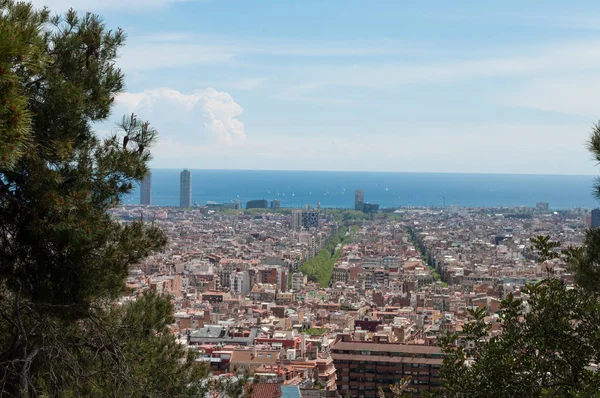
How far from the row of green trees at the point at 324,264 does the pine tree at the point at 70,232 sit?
40387 millimetres

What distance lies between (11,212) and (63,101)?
586 mm

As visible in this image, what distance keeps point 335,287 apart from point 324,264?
10.7 metres

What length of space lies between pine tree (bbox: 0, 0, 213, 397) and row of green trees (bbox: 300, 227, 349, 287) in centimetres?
4039

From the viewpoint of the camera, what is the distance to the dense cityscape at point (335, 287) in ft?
61.3

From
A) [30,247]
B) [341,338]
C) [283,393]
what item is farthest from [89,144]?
[341,338]

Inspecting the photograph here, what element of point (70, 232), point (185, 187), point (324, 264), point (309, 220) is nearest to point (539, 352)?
point (70, 232)

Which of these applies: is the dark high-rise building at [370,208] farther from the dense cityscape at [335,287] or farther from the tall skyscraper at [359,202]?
the dense cityscape at [335,287]

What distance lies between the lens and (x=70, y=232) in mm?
3564

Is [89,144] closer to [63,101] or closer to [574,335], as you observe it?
[63,101]

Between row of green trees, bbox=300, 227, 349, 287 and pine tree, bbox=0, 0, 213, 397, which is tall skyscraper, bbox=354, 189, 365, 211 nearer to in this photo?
row of green trees, bbox=300, 227, 349, 287

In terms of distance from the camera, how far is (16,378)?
3.73 meters

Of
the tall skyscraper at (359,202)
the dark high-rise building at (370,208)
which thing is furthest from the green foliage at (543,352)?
the tall skyscraper at (359,202)

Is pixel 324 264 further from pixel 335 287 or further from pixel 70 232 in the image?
pixel 70 232

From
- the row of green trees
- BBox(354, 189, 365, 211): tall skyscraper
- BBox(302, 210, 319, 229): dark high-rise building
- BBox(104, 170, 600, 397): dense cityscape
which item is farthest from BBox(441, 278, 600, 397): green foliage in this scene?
BBox(354, 189, 365, 211): tall skyscraper
